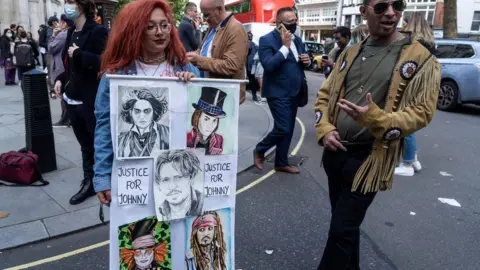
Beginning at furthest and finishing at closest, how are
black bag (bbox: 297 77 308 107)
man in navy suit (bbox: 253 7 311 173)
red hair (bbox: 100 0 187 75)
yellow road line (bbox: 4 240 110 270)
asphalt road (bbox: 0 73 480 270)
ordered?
black bag (bbox: 297 77 308 107) < man in navy suit (bbox: 253 7 311 173) < asphalt road (bbox: 0 73 480 270) < yellow road line (bbox: 4 240 110 270) < red hair (bbox: 100 0 187 75)

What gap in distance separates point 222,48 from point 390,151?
6.52 ft

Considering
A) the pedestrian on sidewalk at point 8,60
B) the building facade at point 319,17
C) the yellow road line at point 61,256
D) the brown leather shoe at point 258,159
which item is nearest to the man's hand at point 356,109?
the yellow road line at point 61,256

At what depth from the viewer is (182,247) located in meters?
2.19

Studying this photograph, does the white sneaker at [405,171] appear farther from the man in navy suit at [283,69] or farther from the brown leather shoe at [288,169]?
the man in navy suit at [283,69]

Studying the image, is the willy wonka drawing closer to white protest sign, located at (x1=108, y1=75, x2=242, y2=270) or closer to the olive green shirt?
white protest sign, located at (x1=108, y1=75, x2=242, y2=270)

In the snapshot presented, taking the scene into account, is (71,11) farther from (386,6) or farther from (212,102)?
(386,6)

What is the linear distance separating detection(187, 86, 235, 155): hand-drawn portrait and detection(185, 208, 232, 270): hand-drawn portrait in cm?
37

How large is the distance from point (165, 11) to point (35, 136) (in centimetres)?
349

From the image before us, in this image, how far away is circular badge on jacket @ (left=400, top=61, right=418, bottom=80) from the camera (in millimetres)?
2170

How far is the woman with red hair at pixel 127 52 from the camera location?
2.04 m

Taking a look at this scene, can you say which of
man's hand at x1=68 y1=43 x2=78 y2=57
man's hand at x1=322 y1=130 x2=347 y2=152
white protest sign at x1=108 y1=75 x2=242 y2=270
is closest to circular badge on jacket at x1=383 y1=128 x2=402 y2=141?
man's hand at x1=322 y1=130 x2=347 y2=152

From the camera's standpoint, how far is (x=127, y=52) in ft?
6.75

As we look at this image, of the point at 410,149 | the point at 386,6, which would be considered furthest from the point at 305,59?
the point at 386,6

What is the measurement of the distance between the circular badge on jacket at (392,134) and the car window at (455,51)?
9.39 m
